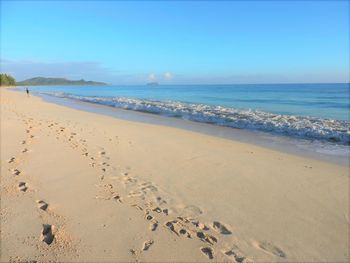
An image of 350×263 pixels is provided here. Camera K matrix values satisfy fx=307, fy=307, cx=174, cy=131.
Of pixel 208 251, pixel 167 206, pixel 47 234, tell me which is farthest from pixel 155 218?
pixel 47 234

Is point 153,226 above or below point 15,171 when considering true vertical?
below

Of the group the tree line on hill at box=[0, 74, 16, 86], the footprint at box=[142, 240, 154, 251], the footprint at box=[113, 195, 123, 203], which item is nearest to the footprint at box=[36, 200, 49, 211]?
the footprint at box=[113, 195, 123, 203]

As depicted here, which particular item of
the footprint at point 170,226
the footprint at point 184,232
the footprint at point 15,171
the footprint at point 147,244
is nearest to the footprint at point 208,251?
the footprint at point 184,232

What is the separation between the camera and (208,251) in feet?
11.4

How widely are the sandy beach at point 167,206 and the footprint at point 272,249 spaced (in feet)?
0.05

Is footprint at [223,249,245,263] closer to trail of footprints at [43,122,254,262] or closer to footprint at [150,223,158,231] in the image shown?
trail of footprints at [43,122,254,262]

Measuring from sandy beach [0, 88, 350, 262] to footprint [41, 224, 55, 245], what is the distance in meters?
0.01

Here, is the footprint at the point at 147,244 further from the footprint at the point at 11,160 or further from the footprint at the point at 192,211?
the footprint at the point at 11,160

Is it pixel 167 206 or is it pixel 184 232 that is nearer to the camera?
pixel 184 232

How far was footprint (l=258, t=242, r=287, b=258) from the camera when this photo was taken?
357 centimetres

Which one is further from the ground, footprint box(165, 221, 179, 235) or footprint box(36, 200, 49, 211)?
footprint box(36, 200, 49, 211)

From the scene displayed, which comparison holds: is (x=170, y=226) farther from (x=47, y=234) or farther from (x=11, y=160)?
(x=11, y=160)

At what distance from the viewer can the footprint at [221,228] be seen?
12.9 feet

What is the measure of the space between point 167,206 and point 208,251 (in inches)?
49.3
